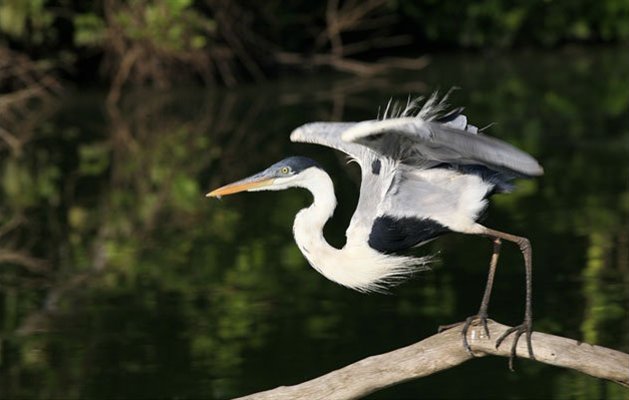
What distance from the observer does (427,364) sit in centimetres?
486

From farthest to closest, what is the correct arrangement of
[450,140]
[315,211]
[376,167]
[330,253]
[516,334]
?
[376,167] < [330,253] < [315,211] < [516,334] < [450,140]

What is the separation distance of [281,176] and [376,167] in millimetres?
424

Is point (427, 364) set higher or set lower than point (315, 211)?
lower

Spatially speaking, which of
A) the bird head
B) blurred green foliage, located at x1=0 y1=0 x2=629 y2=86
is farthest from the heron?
blurred green foliage, located at x1=0 y1=0 x2=629 y2=86

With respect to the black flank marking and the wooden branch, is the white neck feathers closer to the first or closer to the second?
the black flank marking

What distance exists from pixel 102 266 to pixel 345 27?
10.9m

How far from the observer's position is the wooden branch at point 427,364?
15.2 feet

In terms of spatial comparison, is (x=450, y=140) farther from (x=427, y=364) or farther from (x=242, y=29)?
(x=242, y=29)

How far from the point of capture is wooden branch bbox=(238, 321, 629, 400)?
182 inches

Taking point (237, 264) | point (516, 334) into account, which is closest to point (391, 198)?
point (516, 334)

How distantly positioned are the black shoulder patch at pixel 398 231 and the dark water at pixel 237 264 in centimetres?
181

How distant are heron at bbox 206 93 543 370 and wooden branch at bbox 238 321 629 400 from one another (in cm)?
25

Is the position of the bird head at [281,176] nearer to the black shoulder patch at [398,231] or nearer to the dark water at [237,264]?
the black shoulder patch at [398,231]

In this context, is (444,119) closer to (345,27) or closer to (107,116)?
(107,116)
